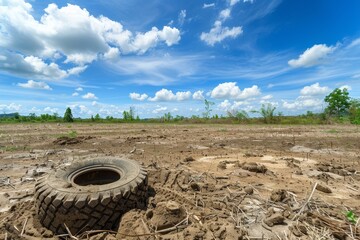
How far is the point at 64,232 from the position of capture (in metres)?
2.71

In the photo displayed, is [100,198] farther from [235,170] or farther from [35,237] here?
[235,170]

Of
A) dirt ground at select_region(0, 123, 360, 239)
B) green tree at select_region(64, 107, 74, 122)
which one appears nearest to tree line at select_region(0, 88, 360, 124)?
green tree at select_region(64, 107, 74, 122)

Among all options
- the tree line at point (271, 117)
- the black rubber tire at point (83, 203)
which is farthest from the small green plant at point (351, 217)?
the tree line at point (271, 117)

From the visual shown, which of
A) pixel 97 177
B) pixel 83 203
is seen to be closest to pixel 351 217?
pixel 83 203

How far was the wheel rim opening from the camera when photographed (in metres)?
3.84

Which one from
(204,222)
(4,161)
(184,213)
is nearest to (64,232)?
(184,213)

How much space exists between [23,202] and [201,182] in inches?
→ 118

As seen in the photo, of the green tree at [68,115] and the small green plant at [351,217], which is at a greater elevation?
the green tree at [68,115]

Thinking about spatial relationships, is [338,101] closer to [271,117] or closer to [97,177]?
[271,117]

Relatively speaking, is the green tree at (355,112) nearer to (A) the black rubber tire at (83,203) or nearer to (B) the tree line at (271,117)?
(B) the tree line at (271,117)

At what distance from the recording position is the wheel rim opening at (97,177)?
384cm

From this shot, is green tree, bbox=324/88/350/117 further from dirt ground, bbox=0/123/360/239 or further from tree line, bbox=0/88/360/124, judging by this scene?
dirt ground, bbox=0/123/360/239

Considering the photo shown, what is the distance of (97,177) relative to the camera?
157 inches

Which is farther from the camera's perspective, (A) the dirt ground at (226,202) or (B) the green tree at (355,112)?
(B) the green tree at (355,112)
